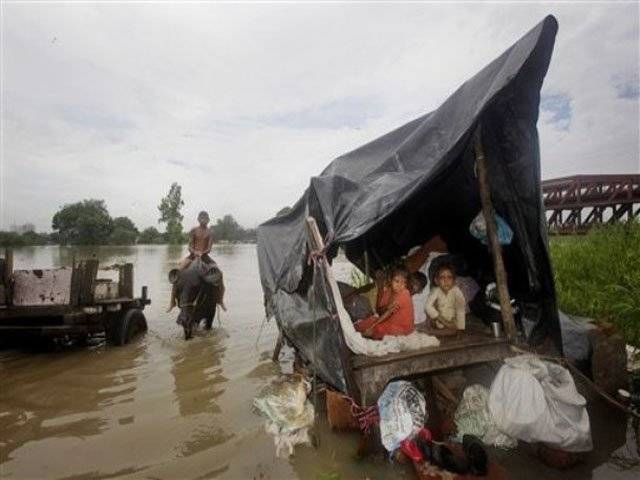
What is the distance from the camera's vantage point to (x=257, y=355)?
7.17 m

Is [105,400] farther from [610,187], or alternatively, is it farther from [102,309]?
[610,187]

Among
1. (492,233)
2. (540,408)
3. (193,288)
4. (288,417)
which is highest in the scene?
(492,233)

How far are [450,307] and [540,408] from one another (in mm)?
1619

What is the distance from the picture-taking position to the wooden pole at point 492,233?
13.2ft

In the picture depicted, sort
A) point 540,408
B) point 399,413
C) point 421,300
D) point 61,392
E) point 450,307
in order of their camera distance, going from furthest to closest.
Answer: point 421,300
point 61,392
point 450,307
point 399,413
point 540,408

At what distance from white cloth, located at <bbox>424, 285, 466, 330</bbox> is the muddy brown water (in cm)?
150

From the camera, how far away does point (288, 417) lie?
154 inches

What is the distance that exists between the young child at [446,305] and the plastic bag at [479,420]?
34.8 inches

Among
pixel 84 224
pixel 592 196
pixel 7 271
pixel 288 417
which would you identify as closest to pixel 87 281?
pixel 7 271

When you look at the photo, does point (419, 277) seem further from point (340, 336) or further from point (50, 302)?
point (50, 302)

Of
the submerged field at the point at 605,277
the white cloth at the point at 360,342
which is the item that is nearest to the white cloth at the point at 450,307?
A: the white cloth at the point at 360,342

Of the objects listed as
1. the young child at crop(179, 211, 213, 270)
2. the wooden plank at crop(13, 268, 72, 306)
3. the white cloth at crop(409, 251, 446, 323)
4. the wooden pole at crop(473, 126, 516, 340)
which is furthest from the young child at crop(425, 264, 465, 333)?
the wooden plank at crop(13, 268, 72, 306)

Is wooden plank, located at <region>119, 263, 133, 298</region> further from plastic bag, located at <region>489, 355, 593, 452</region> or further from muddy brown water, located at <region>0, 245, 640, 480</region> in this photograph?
plastic bag, located at <region>489, 355, 593, 452</region>

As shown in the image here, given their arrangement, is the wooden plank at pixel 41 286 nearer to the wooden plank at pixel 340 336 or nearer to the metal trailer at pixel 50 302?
the metal trailer at pixel 50 302
